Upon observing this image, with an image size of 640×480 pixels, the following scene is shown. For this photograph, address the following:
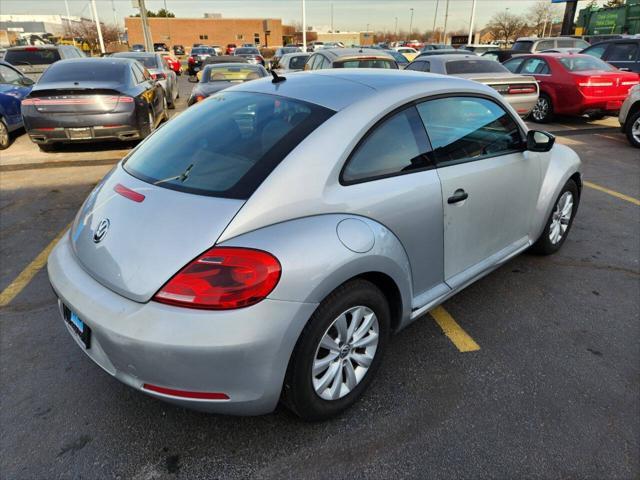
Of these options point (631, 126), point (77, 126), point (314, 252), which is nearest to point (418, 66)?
point (631, 126)

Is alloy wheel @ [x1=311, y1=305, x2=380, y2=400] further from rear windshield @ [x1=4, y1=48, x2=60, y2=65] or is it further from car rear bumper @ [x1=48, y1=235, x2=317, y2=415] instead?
rear windshield @ [x1=4, y1=48, x2=60, y2=65]

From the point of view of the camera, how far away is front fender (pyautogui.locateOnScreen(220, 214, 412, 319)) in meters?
1.88

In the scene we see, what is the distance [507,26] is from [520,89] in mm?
48376

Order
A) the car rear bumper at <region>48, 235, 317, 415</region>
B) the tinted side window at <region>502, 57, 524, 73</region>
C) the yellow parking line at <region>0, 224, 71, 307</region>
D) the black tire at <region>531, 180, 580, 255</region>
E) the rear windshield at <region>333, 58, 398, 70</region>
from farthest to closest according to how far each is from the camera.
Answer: the tinted side window at <region>502, 57, 524, 73</region>, the rear windshield at <region>333, 58, 398, 70</region>, the black tire at <region>531, 180, 580, 255</region>, the yellow parking line at <region>0, 224, 71, 307</region>, the car rear bumper at <region>48, 235, 317, 415</region>

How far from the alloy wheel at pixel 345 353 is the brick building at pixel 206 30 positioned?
7812cm

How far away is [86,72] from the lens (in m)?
7.71

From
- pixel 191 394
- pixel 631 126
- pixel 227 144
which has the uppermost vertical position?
pixel 227 144

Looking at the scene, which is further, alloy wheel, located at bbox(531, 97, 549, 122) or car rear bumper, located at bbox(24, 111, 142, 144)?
alloy wheel, located at bbox(531, 97, 549, 122)

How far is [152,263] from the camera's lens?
1909 millimetres

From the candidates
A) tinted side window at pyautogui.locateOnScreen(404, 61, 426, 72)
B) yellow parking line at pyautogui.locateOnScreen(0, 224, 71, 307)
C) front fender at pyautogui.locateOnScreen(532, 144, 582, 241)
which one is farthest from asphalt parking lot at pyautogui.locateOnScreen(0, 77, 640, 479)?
tinted side window at pyautogui.locateOnScreen(404, 61, 426, 72)

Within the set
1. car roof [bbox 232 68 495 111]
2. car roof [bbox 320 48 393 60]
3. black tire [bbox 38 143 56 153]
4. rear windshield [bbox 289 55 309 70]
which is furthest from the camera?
rear windshield [bbox 289 55 309 70]

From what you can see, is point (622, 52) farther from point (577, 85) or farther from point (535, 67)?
point (577, 85)

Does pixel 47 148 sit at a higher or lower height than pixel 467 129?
lower

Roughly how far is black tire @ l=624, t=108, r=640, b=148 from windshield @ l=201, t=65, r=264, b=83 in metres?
7.20
